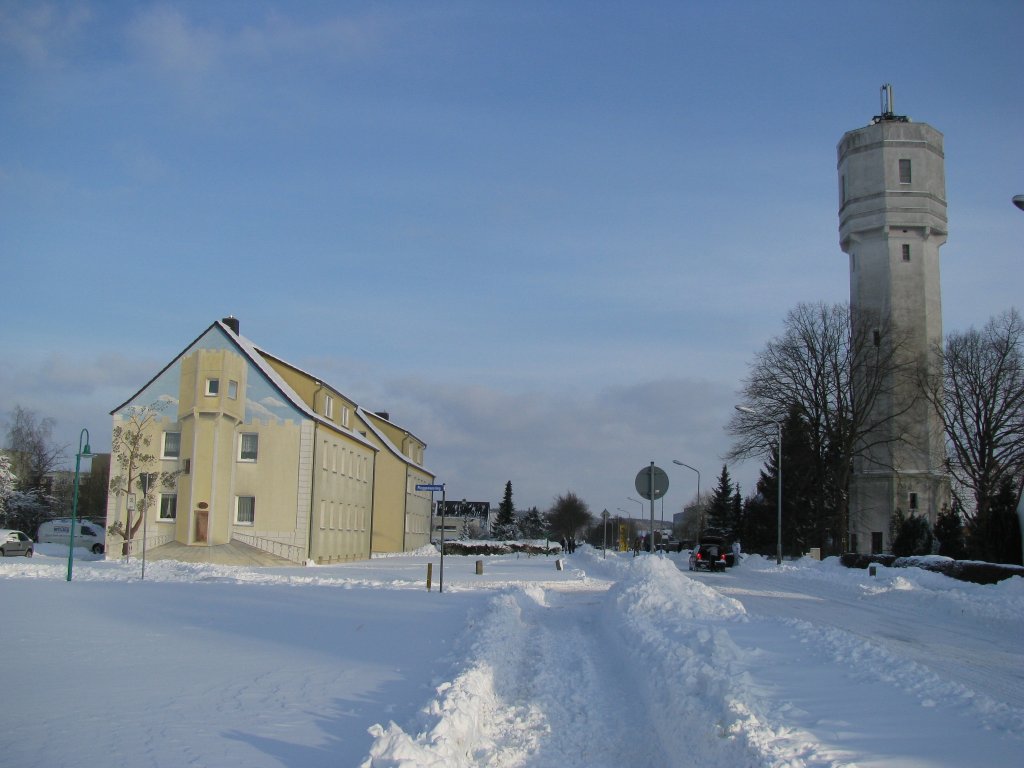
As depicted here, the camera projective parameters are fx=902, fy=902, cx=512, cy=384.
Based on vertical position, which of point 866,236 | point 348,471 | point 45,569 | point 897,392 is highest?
point 866,236

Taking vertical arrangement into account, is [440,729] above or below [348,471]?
below

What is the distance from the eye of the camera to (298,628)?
1473 cm

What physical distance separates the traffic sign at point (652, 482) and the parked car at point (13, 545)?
3352 cm

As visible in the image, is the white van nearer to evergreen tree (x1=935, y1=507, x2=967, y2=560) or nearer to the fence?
the fence

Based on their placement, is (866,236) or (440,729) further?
(866,236)

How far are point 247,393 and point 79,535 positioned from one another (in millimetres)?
16373

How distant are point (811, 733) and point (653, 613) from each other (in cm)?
907

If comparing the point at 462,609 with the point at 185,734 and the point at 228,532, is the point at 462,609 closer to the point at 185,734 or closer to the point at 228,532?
the point at 185,734

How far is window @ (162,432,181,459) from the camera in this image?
40094 millimetres

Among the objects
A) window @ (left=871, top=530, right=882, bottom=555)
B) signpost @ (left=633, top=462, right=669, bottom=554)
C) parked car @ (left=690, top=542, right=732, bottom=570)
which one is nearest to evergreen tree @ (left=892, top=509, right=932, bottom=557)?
parked car @ (left=690, top=542, right=732, bottom=570)

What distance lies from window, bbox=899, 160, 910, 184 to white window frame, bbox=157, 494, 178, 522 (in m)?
49.5

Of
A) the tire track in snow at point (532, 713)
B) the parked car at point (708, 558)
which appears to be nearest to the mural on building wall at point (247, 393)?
the parked car at point (708, 558)

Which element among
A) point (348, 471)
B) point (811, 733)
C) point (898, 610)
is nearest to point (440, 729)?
point (811, 733)

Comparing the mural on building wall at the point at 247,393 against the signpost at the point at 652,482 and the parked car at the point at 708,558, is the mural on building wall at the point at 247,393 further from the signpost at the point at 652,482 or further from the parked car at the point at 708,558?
the signpost at the point at 652,482
